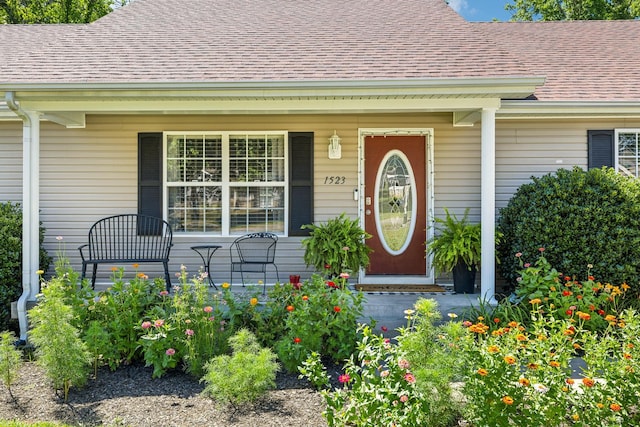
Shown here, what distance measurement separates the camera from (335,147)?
625 centimetres

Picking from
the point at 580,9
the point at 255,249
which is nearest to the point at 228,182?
the point at 255,249

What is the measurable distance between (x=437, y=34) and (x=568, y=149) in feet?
7.53

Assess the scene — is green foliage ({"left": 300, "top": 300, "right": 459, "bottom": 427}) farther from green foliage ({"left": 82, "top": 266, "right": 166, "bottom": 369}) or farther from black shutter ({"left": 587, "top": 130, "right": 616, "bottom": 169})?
black shutter ({"left": 587, "top": 130, "right": 616, "bottom": 169})

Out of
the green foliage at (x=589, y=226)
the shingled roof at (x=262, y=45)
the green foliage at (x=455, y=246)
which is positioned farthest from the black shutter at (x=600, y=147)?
the green foliage at (x=455, y=246)

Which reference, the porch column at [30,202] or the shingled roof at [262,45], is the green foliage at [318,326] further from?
the porch column at [30,202]

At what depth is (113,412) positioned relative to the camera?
3.23m

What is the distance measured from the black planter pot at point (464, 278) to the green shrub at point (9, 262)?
5.05 metres

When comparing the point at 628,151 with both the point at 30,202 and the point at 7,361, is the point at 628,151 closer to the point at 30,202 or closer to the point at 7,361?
the point at 7,361

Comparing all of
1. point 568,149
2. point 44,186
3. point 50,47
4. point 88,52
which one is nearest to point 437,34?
point 568,149

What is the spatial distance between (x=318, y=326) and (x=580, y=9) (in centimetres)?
1608

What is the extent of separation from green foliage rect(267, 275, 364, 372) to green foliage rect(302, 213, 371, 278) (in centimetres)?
139

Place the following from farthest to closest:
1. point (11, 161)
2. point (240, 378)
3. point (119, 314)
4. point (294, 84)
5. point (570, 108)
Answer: point (11, 161) → point (570, 108) → point (294, 84) → point (119, 314) → point (240, 378)

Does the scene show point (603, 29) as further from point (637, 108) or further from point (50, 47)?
point (50, 47)

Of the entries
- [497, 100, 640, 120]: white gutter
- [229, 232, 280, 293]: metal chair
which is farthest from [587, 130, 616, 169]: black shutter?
[229, 232, 280, 293]: metal chair
